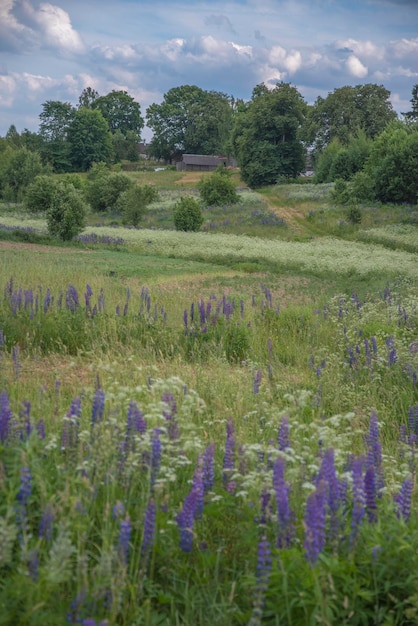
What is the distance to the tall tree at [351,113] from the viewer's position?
8481 centimetres

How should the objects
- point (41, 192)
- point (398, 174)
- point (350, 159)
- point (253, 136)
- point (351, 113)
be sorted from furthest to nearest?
point (351, 113) < point (253, 136) < point (350, 159) < point (398, 174) < point (41, 192)

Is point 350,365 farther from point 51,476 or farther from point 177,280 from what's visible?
point 177,280

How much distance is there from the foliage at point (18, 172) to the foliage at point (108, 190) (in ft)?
43.0

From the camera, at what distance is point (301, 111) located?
78.9 metres

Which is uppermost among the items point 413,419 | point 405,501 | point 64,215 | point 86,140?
point 86,140

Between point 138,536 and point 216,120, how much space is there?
387 ft

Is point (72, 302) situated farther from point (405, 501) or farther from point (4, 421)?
point (405, 501)

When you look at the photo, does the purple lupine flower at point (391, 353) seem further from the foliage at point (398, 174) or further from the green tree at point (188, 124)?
the green tree at point (188, 124)

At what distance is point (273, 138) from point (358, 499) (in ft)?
256

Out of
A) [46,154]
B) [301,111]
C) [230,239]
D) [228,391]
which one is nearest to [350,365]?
[228,391]

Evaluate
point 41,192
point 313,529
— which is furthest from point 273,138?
point 313,529

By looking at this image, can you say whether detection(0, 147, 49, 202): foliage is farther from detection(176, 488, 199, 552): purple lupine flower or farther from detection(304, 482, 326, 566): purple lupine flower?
detection(304, 482, 326, 566): purple lupine flower

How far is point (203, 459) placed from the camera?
3.94 m

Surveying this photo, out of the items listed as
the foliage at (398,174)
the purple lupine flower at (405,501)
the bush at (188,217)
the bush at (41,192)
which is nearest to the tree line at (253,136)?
the foliage at (398,174)
